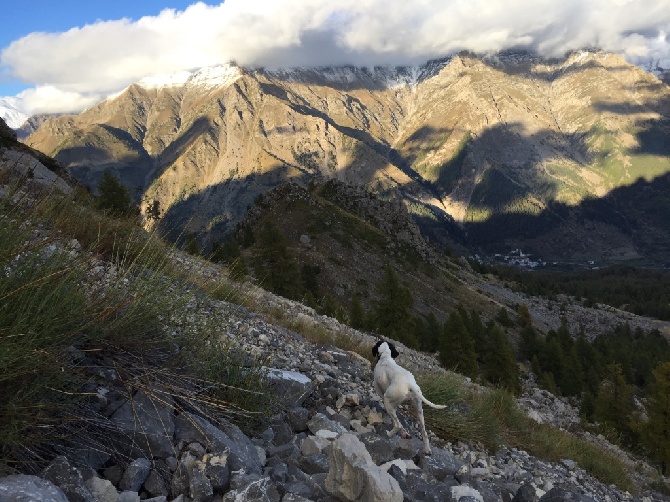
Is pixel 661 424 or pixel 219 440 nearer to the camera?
pixel 219 440

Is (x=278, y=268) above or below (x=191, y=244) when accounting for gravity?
below

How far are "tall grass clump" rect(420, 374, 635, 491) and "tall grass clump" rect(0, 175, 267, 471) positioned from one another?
450 centimetres

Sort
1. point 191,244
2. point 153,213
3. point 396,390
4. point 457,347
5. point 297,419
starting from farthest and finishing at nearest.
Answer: point 457,347 → point 153,213 → point 191,244 → point 396,390 → point 297,419

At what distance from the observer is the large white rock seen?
13.1 feet

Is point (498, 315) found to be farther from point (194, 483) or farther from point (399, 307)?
point (194, 483)

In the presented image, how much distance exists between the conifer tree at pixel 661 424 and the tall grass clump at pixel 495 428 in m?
31.8

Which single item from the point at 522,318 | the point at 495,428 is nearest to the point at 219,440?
the point at 495,428

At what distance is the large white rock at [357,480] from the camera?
3.99 meters

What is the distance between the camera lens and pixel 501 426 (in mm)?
10500

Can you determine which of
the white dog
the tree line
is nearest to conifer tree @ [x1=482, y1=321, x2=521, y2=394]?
the tree line

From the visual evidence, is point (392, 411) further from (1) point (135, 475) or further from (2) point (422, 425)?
(1) point (135, 475)

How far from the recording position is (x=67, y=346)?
4.15 m

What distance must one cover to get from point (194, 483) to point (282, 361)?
4788mm

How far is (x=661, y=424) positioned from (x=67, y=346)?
157 ft
